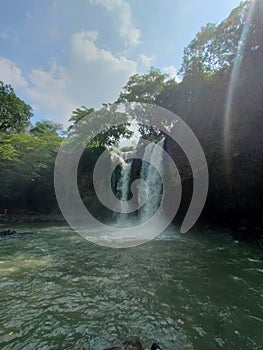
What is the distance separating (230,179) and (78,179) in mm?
14698

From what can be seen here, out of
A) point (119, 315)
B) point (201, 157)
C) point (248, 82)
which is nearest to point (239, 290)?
point (119, 315)

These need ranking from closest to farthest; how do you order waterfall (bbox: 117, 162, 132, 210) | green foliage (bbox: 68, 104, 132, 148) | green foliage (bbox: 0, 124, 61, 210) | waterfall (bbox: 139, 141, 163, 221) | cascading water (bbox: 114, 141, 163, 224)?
waterfall (bbox: 139, 141, 163, 221) < cascading water (bbox: 114, 141, 163, 224) < green foliage (bbox: 0, 124, 61, 210) < waterfall (bbox: 117, 162, 132, 210) < green foliage (bbox: 68, 104, 132, 148)

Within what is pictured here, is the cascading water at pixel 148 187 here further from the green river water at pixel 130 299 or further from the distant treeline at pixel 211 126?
the green river water at pixel 130 299

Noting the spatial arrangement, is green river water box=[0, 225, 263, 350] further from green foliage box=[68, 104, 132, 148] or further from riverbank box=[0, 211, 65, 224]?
green foliage box=[68, 104, 132, 148]

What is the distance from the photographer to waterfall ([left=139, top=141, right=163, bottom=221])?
17766 mm

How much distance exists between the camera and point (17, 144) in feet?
68.5

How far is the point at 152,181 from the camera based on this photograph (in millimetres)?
18453

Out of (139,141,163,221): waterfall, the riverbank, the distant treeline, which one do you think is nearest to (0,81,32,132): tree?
the distant treeline

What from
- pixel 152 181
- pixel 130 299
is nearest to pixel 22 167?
pixel 152 181

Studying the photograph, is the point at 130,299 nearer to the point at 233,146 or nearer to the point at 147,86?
the point at 233,146

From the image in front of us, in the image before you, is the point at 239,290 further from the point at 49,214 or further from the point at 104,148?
the point at 104,148

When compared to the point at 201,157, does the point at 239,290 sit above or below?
below

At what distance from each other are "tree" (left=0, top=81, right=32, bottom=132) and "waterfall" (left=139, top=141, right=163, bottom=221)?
16.7 metres

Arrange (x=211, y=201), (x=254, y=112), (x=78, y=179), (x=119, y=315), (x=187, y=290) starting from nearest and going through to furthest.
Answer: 1. (x=119, y=315)
2. (x=187, y=290)
3. (x=254, y=112)
4. (x=211, y=201)
5. (x=78, y=179)
